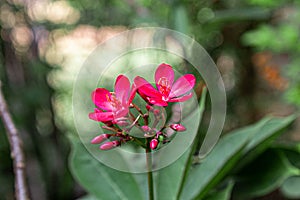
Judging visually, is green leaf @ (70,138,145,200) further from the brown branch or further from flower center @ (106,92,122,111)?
flower center @ (106,92,122,111)

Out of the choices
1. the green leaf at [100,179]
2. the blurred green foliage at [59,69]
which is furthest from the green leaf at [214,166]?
the blurred green foliage at [59,69]

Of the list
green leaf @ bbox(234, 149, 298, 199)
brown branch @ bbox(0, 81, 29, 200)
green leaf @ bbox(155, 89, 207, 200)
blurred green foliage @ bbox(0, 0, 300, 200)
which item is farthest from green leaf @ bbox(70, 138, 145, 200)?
blurred green foliage @ bbox(0, 0, 300, 200)

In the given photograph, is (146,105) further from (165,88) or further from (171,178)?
(171,178)

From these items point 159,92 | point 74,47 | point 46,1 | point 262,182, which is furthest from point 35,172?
point 159,92

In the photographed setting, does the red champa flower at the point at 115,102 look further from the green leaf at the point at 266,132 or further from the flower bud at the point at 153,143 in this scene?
the green leaf at the point at 266,132

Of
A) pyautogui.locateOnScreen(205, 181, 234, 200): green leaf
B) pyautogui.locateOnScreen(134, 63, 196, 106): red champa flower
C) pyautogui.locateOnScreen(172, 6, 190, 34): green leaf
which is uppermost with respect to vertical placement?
pyautogui.locateOnScreen(172, 6, 190, 34): green leaf

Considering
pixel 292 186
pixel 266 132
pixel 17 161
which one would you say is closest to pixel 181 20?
pixel 266 132
